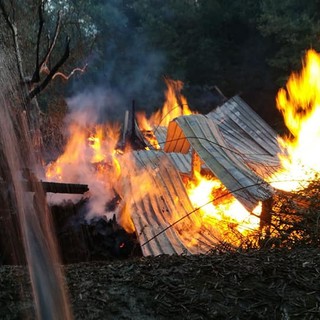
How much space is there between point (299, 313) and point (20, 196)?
5405 mm

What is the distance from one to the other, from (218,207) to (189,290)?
6671mm

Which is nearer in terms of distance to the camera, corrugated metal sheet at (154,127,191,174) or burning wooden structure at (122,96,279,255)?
burning wooden structure at (122,96,279,255)

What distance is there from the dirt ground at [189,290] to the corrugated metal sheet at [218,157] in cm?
353

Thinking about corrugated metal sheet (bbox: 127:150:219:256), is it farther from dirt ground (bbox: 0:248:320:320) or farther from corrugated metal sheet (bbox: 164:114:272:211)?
dirt ground (bbox: 0:248:320:320)

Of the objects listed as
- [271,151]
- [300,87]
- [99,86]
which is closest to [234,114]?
[271,151]

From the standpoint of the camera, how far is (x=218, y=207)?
364 inches

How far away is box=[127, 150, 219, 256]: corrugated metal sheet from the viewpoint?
7619 millimetres

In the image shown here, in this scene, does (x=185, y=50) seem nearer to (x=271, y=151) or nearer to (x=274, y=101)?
(x=274, y=101)

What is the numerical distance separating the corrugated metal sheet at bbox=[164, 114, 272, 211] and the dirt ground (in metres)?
3.53

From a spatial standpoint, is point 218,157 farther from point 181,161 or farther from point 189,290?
point 189,290

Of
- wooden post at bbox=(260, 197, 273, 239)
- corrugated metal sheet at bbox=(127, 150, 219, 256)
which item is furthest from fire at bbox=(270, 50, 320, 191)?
corrugated metal sheet at bbox=(127, 150, 219, 256)

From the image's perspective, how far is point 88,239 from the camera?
8.78 m

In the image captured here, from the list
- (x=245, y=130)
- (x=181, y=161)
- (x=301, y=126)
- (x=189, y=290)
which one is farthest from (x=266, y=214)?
(x=245, y=130)

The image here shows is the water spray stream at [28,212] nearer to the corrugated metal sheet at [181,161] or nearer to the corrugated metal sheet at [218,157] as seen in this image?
the corrugated metal sheet at [218,157]
